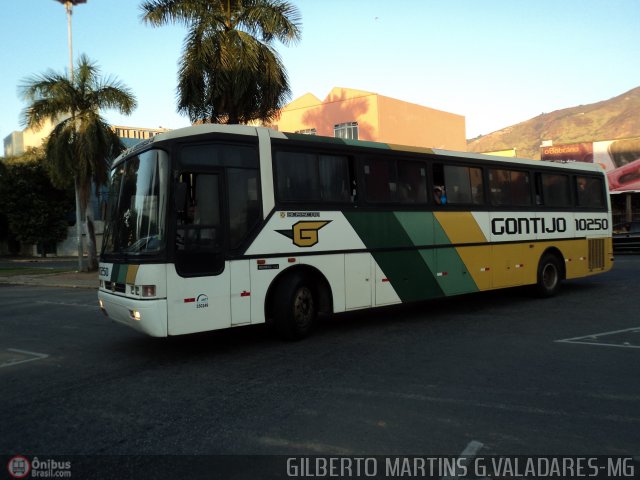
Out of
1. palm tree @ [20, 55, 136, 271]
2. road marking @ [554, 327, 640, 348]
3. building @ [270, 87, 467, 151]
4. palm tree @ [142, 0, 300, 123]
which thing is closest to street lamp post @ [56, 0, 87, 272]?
palm tree @ [20, 55, 136, 271]

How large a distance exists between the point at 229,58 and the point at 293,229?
10.8 meters

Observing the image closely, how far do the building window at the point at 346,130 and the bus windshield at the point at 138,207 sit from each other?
31150mm

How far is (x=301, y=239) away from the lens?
816 centimetres

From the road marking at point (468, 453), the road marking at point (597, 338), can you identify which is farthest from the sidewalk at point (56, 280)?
the road marking at point (468, 453)

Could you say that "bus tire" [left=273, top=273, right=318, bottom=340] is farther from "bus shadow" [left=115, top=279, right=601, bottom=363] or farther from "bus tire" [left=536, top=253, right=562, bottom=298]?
"bus tire" [left=536, top=253, right=562, bottom=298]

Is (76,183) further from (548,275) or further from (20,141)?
(20,141)

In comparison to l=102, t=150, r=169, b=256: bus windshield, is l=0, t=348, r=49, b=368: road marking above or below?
below

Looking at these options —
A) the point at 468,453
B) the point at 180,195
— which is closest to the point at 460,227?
the point at 180,195

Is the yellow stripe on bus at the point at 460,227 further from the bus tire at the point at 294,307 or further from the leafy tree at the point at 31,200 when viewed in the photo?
the leafy tree at the point at 31,200

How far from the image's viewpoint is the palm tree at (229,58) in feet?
55.4

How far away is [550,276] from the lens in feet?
41.8

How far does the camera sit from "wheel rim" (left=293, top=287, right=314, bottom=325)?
8.04 m

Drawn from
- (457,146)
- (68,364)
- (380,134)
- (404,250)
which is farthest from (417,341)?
(457,146)

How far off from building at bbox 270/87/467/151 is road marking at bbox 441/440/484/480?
3307 cm
